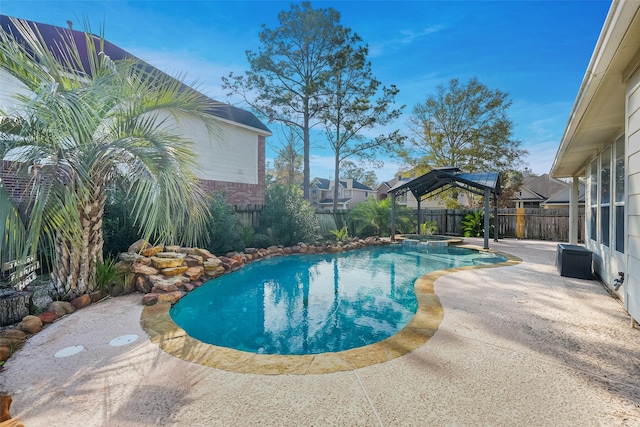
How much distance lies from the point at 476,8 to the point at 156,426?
11210 millimetres

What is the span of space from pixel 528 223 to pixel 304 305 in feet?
44.1

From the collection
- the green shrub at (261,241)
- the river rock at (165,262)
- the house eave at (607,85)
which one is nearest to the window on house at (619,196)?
the house eave at (607,85)

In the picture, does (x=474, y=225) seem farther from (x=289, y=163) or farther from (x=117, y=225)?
(x=289, y=163)

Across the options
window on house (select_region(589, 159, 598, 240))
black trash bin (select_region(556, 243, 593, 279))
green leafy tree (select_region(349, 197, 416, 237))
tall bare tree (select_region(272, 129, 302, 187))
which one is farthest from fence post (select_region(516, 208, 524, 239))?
tall bare tree (select_region(272, 129, 302, 187))

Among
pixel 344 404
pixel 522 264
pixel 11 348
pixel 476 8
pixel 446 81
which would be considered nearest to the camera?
pixel 344 404

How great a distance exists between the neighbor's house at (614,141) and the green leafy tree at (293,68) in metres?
12.4

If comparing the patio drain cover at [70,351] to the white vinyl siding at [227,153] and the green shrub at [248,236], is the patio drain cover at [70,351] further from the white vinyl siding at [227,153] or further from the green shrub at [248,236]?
the white vinyl siding at [227,153]

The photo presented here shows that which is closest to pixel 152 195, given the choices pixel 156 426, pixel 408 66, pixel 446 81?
pixel 156 426

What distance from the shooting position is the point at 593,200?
6.49m

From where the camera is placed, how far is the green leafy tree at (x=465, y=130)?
18.7 meters

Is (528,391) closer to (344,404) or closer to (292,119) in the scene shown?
(344,404)

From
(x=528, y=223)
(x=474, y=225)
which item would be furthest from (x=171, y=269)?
(x=528, y=223)

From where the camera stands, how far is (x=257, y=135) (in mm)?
14383

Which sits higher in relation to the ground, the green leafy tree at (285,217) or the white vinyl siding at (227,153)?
the white vinyl siding at (227,153)
